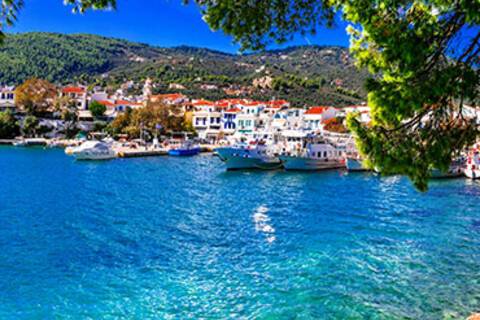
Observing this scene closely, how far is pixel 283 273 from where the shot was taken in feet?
37.8

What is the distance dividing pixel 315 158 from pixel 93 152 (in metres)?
23.4

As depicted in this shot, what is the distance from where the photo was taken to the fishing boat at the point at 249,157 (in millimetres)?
38844

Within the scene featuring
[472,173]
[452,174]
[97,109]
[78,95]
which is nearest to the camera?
[472,173]

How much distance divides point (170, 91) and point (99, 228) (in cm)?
9699

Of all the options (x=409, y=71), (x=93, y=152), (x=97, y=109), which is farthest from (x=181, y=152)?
(x=409, y=71)

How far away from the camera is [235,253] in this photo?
13391 millimetres

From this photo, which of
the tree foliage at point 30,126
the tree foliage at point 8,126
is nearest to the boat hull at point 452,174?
the tree foliage at point 30,126

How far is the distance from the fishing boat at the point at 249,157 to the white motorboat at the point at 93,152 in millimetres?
13620

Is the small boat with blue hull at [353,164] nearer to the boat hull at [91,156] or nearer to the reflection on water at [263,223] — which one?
the reflection on water at [263,223]

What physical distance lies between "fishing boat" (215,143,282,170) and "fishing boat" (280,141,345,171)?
61.9 inches

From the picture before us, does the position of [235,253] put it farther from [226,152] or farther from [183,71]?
[183,71]

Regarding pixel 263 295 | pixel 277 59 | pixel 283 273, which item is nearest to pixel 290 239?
pixel 283 273

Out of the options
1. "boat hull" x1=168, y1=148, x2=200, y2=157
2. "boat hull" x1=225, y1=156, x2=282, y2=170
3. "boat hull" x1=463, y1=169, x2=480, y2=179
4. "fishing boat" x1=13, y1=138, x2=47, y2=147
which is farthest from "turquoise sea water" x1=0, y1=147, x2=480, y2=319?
"fishing boat" x1=13, y1=138, x2=47, y2=147

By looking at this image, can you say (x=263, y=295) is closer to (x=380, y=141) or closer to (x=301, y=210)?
(x=380, y=141)
